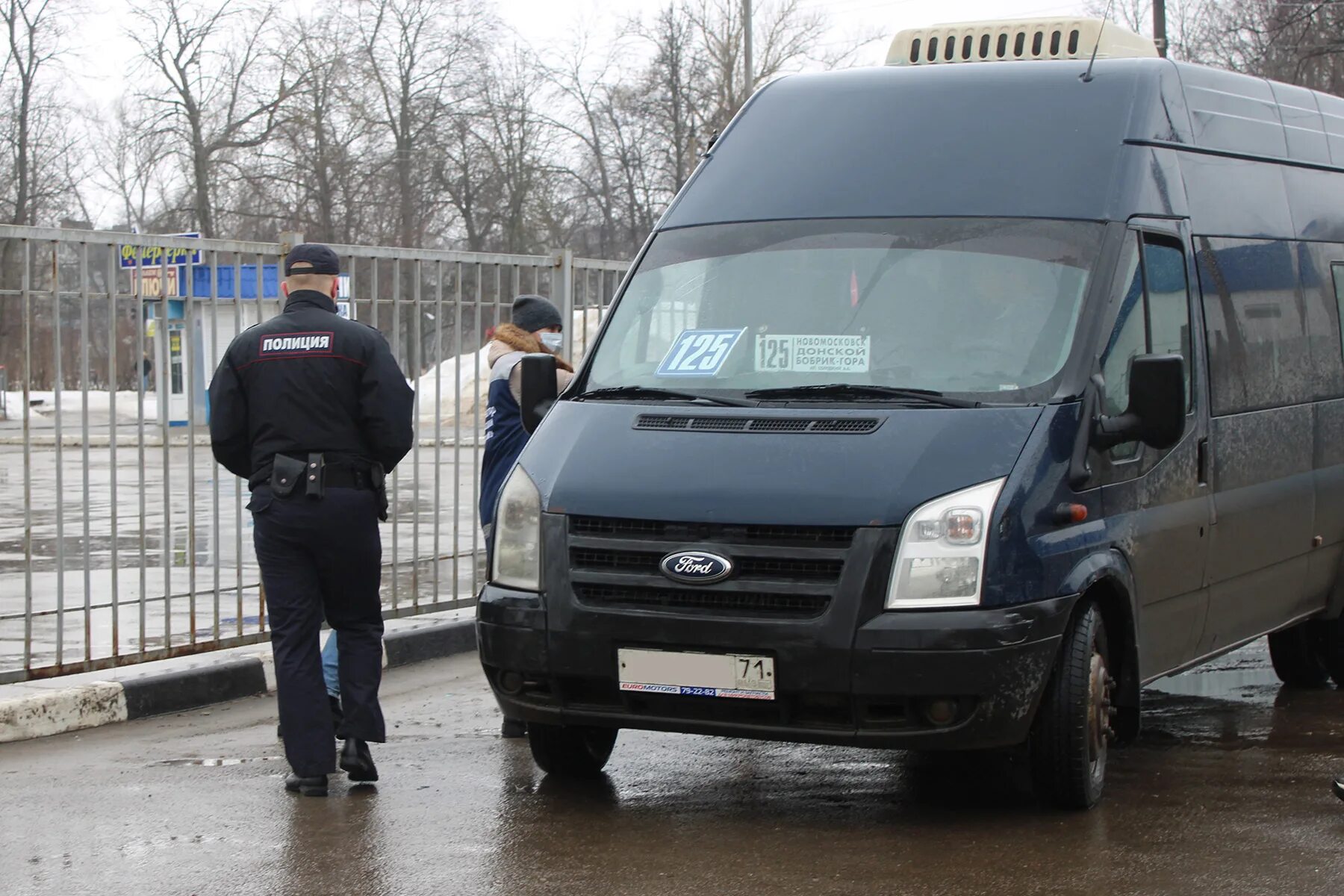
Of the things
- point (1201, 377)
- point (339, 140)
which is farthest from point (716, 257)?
point (339, 140)

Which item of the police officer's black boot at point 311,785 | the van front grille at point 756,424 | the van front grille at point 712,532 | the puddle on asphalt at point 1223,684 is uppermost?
the van front grille at point 756,424

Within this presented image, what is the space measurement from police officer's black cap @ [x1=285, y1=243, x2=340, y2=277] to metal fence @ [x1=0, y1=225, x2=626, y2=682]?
163 cm

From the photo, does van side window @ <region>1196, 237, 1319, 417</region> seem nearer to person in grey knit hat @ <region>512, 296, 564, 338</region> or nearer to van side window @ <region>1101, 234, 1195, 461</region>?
van side window @ <region>1101, 234, 1195, 461</region>

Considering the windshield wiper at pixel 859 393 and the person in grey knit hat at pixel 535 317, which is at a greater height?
the person in grey knit hat at pixel 535 317

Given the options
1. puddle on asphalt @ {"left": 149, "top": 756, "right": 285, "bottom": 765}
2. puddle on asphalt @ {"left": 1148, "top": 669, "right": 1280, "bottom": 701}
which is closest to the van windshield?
puddle on asphalt @ {"left": 149, "top": 756, "right": 285, "bottom": 765}

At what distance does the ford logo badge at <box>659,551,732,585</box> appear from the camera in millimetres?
5215

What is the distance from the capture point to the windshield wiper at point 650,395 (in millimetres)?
5723

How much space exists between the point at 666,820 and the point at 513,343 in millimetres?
2506

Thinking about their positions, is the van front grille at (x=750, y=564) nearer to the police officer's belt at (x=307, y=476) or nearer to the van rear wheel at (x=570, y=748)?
the van rear wheel at (x=570, y=748)

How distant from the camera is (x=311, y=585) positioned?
237 inches

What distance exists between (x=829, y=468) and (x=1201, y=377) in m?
1.93

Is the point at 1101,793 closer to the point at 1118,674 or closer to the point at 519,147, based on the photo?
the point at 1118,674

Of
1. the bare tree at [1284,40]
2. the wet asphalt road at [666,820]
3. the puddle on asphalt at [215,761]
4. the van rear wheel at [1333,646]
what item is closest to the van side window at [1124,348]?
the wet asphalt road at [666,820]

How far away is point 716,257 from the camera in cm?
630
